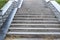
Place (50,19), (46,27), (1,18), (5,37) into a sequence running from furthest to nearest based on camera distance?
(50,19) → (46,27) → (1,18) → (5,37)

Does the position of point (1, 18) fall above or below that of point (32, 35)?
above

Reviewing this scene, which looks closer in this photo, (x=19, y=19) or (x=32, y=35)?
(x=32, y=35)

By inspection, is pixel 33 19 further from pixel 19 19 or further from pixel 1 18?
pixel 1 18

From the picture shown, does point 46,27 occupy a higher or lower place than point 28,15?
lower

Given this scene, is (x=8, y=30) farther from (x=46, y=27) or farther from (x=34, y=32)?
(x=46, y=27)

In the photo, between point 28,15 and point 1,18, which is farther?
point 28,15

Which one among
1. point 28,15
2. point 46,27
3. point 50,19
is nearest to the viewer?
point 46,27

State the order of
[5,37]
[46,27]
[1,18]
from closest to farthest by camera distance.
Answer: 1. [5,37]
2. [1,18]
3. [46,27]

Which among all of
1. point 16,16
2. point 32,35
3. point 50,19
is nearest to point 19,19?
point 16,16

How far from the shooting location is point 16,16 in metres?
8.44

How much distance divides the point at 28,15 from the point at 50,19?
1.14 m

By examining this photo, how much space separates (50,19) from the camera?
793cm

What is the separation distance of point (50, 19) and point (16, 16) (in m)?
1.63

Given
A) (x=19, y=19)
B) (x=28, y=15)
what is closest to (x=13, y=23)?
(x=19, y=19)
